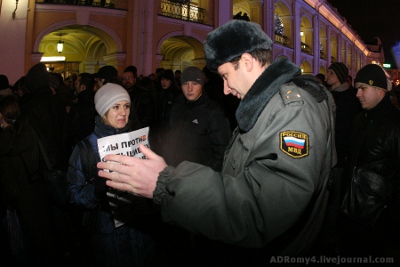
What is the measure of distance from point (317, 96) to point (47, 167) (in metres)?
3.29

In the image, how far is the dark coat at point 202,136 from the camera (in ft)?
13.7

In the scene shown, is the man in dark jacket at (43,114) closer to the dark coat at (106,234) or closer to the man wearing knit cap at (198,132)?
the dark coat at (106,234)

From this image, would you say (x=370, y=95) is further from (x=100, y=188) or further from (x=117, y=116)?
(x=100, y=188)

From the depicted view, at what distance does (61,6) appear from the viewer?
1273 cm

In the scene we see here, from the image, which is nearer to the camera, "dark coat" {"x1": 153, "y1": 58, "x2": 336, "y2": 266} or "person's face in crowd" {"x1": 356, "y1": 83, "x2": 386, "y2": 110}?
"dark coat" {"x1": 153, "y1": 58, "x2": 336, "y2": 266}

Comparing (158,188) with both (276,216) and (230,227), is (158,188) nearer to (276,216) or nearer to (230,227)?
(230,227)

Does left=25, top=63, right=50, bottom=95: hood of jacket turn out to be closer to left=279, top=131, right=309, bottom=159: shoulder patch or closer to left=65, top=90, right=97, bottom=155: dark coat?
left=65, top=90, right=97, bottom=155: dark coat

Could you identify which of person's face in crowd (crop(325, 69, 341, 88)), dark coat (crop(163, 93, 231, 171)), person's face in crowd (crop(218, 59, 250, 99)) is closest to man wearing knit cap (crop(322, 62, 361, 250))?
person's face in crowd (crop(325, 69, 341, 88))

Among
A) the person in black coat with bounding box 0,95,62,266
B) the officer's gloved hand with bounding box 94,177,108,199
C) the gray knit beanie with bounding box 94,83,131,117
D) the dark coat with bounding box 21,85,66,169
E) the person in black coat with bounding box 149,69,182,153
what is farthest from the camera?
the person in black coat with bounding box 149,69,182,153

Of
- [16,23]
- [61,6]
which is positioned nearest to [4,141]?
[16,23]

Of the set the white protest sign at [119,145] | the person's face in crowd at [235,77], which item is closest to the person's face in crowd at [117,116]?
the white protest sign at [119,145]

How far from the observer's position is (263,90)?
153 cm

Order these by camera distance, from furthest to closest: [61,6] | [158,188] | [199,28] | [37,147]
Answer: [199,28]
[61,6]
[37,147]
[158,188]

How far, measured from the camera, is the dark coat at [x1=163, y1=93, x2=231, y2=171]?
13.7 ft
